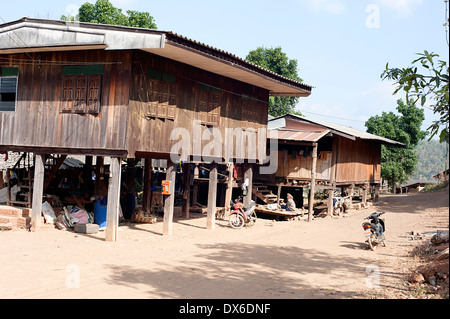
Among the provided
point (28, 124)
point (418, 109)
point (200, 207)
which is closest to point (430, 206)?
point (200, 207)

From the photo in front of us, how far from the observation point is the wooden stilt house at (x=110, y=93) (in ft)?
44.2

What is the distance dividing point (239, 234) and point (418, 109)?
29.2m

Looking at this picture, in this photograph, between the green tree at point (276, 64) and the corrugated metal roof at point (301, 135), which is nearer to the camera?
the corrugated metal roof at point (301, 135)

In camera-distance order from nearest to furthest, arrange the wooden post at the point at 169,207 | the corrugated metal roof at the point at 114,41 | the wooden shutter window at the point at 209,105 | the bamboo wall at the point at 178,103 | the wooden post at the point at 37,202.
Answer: the corrugated metal roof at the point at 114,41 < the bamboo wall at the point at 178,103 < the wooden post at the point at 37,202 < the wooden post at the point at 169,207 < the wooden shutter window at the point at 209,105

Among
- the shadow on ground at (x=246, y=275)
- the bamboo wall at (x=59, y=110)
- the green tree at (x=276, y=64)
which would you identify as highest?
the green tree at (x=276, y=64)

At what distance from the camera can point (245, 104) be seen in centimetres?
1886

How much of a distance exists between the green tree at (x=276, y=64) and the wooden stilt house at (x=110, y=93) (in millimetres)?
25966

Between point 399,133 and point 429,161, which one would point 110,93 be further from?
point 429,161

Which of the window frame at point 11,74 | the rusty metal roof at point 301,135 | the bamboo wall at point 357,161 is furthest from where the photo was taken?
the bamboo wall at point 357,161

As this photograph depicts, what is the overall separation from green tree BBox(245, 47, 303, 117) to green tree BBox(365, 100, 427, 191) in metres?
8.00

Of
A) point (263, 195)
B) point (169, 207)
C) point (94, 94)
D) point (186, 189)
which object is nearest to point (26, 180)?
point (94, 94)

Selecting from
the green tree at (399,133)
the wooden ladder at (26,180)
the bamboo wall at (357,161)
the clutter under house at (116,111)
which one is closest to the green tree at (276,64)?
the green tree at (399,133)

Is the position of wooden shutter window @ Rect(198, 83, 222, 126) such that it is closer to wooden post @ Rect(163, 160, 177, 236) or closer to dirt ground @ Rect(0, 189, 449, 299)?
wooden post @ Rect(163, 160, 177, 236)

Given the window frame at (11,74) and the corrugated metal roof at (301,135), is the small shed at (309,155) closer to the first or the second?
the corrugated metal roof at (301,135)
